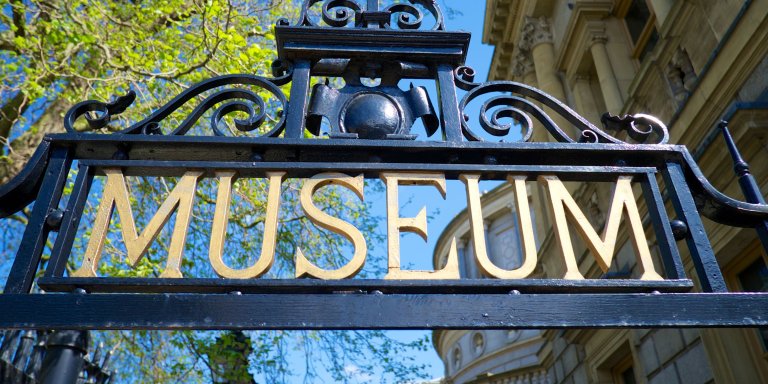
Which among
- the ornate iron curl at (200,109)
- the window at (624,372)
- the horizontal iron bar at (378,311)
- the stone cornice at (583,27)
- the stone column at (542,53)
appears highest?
the stone column at (542,53)

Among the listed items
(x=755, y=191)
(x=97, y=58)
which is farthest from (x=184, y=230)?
(x=97, y=58)

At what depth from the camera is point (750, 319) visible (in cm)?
201

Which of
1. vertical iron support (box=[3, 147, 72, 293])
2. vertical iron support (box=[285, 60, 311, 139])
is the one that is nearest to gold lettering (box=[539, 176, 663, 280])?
vertical iron support (box=[285, 60, 311, 139])

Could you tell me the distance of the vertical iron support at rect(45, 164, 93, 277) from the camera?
209 cm

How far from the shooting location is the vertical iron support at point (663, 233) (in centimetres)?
221

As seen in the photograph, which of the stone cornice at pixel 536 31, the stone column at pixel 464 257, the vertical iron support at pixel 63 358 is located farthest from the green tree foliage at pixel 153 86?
the stone column at pixel 464 257

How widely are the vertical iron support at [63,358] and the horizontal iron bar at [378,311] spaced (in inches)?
84.7

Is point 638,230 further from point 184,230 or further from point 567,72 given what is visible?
point 567,72

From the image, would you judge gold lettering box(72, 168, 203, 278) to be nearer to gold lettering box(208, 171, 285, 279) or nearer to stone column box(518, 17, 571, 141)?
gold lettering box(208, 171, 285, 279)

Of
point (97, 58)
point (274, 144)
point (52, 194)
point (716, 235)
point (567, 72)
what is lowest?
point (52, 194)

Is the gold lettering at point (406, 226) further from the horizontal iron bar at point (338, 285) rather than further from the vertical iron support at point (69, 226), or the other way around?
the vertical iron support at point (69, 226)

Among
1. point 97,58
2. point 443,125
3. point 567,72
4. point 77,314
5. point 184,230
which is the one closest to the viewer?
point 77,314

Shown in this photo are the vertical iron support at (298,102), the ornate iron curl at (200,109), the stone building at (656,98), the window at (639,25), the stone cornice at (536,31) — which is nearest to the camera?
the ornate iron curl at (200,109)

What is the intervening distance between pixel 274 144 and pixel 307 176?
20 cm
